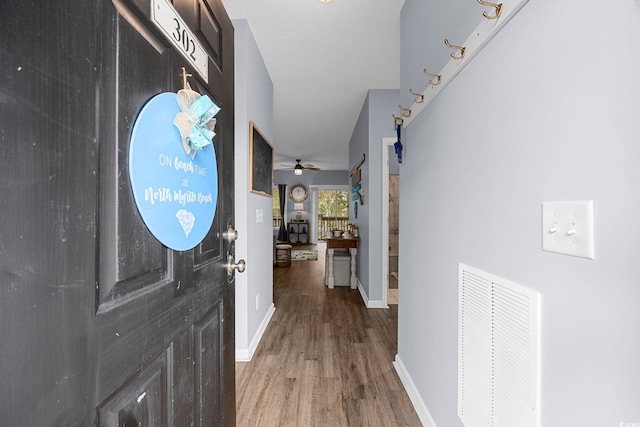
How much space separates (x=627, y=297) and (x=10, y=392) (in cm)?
96

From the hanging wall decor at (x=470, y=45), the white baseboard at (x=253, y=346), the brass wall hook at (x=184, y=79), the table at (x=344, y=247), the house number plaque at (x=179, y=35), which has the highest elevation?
the hanging wall decor at (x=470, y=45)

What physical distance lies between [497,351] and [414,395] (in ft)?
3.14

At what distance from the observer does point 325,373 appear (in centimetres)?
201

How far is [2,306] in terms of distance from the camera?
34 cm

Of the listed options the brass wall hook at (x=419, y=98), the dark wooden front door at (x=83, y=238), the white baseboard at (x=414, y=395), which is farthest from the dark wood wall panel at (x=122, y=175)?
the white baseboard at (x=414, y=395)

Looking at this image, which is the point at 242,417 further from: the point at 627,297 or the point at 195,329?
the point at 627,297

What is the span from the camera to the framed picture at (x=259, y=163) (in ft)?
7.23

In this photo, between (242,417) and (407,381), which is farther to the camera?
(407,381)

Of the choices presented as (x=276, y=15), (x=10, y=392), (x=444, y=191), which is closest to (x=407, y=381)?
(x=444, y=191)

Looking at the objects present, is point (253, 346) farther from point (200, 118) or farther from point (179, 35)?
point (179, 35)

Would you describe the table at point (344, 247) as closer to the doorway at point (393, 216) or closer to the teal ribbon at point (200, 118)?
the doorway at point (393, 216)

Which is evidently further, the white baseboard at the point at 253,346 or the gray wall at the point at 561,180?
the white baseboard at the point at 253,346

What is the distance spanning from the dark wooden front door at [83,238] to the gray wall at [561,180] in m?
0.94

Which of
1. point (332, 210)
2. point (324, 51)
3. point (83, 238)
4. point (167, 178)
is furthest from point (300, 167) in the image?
point (83, 238)
